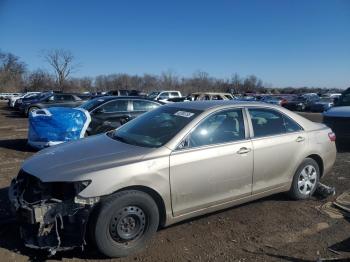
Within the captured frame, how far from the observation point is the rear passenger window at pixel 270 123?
5.13 meters

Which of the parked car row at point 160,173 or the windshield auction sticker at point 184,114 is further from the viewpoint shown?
the windshield auction sticker at point 184,114

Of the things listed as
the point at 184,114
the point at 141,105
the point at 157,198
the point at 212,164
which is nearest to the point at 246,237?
the point at 212,164

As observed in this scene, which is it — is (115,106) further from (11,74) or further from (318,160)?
(11,74)

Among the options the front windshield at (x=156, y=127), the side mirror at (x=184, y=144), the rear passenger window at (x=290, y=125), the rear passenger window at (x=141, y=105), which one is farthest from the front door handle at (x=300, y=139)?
the rear passenger window at (x=141, y=105)

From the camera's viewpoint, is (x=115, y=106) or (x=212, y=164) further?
(x=115, y=106)

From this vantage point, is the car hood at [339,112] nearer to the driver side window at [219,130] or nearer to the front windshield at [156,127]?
the driver side window at [219,130]

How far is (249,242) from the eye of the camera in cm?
427

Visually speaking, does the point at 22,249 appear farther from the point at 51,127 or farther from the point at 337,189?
the point at 51,127

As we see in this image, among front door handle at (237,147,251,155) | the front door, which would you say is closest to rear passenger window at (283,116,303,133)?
the front door

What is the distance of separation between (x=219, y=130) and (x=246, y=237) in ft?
4.41

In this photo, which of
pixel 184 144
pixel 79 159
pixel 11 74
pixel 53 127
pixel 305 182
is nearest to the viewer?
pixel 79 159

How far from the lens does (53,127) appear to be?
9.28 meters

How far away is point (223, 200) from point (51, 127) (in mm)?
6042

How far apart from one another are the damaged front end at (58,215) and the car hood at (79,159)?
3.9 inches
